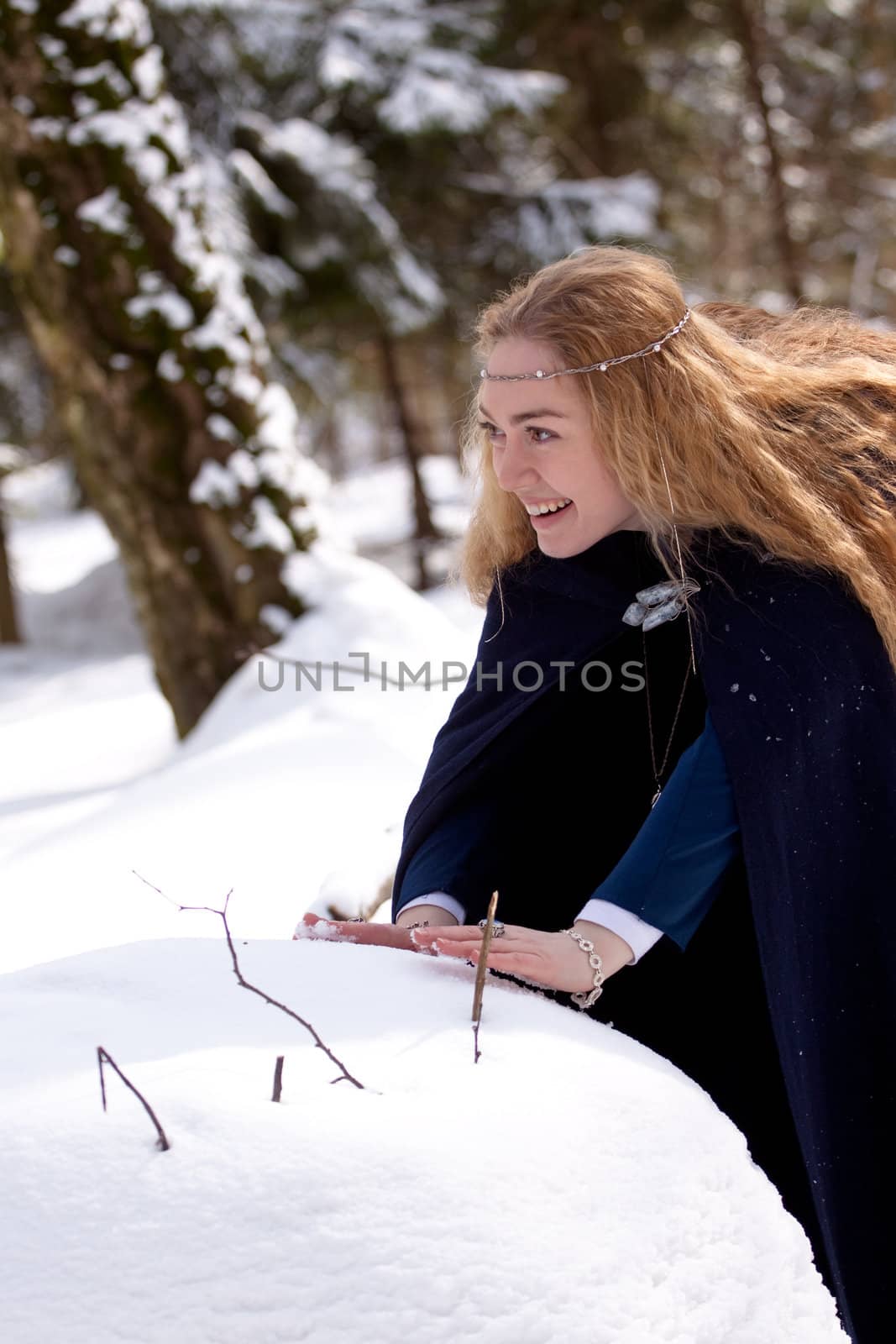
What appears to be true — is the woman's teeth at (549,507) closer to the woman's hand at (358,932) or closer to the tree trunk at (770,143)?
the woman's hand at (358,932)

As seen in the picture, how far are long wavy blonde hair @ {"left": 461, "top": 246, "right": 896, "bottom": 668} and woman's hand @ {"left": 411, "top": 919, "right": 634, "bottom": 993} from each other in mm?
707

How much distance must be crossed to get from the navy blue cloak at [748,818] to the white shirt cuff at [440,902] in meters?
0.05

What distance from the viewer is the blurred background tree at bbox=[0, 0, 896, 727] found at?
4.88 meters

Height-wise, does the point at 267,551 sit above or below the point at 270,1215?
above

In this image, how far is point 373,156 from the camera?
11.7 meters

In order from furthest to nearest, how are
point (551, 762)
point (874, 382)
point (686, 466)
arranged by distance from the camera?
Result: 1. point (551, 762)
2. point (874, 382)
3. point (686, 466)

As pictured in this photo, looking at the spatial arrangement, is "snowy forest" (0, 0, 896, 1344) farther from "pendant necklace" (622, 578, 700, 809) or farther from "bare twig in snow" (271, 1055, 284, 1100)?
→ "pendant necklace" (622, 578, 700, 809)

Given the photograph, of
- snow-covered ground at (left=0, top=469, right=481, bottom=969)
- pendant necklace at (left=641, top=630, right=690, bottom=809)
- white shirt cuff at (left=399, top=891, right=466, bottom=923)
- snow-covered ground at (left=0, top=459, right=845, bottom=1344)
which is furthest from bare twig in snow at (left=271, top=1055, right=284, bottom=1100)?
snow-covered ground at (left=0, top=469, right=481, bottom=969)

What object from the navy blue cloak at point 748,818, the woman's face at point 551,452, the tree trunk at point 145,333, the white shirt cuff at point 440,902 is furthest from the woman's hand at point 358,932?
the tree trunk at point 145,333

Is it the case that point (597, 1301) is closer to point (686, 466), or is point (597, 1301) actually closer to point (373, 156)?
point (686, 466)

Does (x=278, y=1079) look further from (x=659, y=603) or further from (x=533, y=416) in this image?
(x=533, y=416)

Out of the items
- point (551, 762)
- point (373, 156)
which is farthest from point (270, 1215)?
point (373, 156)

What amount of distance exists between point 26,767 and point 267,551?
10.4ft

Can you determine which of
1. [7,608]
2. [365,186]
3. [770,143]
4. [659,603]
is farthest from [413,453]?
[659,603]
